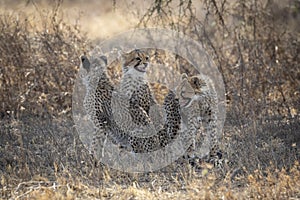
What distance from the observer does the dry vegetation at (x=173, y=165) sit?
558cm

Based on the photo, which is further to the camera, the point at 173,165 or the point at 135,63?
the point at 135,63

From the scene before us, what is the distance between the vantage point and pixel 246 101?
8.20m

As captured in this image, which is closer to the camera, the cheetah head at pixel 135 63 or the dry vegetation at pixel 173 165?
the dry vegetation at pixel 173 165

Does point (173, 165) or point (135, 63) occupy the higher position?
point (135, 63)

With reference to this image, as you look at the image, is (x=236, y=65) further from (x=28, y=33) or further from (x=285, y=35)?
(x=28, y=33)

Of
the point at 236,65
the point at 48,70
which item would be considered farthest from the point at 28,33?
the point at 236,65

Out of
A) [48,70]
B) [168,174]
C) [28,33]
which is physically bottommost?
[168,174]

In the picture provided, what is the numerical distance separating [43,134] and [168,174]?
212cm

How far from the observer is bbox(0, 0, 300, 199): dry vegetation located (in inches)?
220

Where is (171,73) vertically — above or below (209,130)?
above

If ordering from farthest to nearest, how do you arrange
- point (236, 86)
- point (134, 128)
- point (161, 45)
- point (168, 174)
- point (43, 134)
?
point (161, 45) < point (236, 86) < point (43, 134) < point (134, 128) < point (168, 174)

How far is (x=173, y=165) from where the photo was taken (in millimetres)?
6445

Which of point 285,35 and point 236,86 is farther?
point 285,35

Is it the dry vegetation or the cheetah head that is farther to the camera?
the cheetah head
